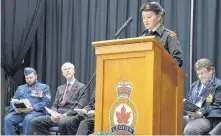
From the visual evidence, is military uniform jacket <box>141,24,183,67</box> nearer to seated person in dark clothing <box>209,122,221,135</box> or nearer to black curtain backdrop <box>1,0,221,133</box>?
seated person in dark clothing <box>209,122,221,135</box>

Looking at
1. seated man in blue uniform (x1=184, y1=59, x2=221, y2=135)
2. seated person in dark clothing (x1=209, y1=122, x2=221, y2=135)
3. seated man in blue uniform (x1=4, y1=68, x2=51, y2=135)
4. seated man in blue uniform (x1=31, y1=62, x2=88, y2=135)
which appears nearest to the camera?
seated person in dark clothing (x1=209, y1=122, x2=221, y2=135)

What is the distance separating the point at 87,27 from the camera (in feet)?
18.8

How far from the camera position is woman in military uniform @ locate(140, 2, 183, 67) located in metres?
2.39

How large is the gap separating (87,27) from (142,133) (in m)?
3.95

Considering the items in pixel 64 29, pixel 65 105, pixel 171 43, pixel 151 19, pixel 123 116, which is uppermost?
pixel 64 29

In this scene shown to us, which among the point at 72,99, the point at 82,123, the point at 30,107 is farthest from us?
the point at 30,107

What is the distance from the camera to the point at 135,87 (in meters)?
1.98

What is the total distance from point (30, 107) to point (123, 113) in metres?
2.92

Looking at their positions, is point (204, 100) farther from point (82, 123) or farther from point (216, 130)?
point (82, 123)

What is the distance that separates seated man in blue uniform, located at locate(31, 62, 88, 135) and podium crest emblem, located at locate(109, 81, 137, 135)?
224 centimetres

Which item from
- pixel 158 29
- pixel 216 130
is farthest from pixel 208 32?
pixel 158 29

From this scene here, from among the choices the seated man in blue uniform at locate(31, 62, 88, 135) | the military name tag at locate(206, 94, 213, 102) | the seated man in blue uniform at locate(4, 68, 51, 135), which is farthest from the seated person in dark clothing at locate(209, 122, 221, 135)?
the seated man in blue uniform at locate(4, 68, 51, 135)

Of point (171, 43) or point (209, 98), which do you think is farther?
point (209, 98)

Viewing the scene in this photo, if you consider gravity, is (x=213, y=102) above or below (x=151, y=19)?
below
